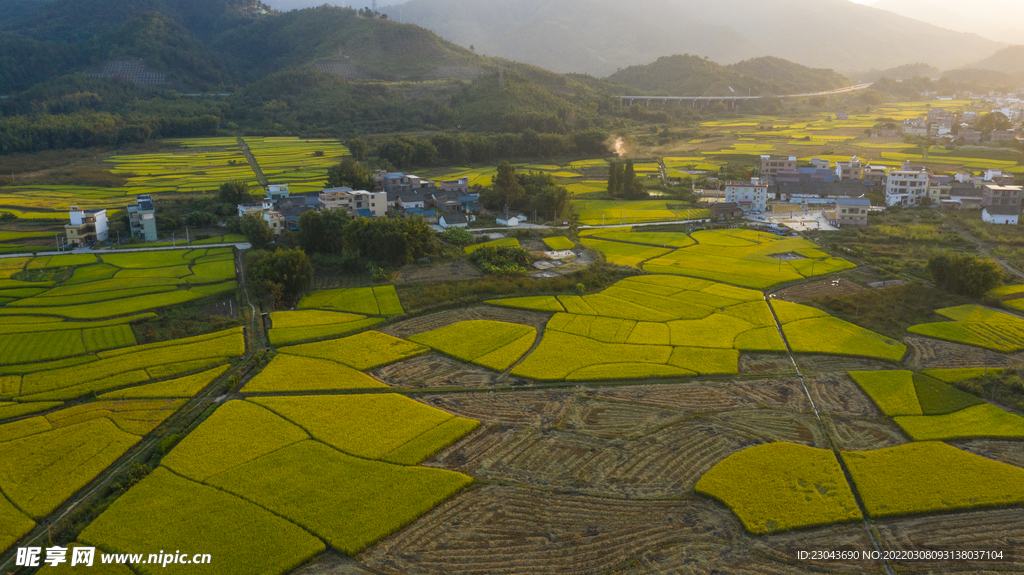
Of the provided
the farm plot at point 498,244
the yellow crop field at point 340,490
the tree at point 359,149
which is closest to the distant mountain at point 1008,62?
the tree at point 359,149

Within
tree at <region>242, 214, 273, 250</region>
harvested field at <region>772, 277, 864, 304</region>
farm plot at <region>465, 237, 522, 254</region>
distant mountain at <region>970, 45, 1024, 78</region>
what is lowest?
harvested field at <region>772, 277, 864, 304</region>

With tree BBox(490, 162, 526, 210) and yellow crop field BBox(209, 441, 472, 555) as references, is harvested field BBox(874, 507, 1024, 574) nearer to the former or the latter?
yellow crop field BBox(209, 441, 472, 555)

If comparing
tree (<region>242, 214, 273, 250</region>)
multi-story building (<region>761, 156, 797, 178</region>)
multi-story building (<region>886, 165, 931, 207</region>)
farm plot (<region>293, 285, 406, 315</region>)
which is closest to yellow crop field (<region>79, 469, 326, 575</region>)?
farm plot (<region>293, 285, 406, 315</region>)

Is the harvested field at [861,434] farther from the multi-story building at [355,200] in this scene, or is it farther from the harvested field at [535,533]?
the multi-story building at [355,200]

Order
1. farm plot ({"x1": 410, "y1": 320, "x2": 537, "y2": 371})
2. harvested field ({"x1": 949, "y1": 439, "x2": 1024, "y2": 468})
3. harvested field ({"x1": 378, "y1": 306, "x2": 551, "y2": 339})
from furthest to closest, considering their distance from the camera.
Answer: harvested field ({"x1": 378, "y1": 306, "x2": 551, "y2": 339})
farm plot ({"x1": 410, "y1": 320, "x2": 537, "y2": 371})
harvested field ({"x1": 949, "y1": 439, "x2": 1024, "y2": 468})

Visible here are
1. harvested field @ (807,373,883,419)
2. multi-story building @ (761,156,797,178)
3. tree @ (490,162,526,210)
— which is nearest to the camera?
harvested field @ (807,373,883,419)

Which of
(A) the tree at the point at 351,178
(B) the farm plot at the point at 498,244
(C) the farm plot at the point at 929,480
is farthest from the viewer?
(A) the tree at the point at 351,178

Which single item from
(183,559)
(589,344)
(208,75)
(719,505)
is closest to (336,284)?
(589,344)

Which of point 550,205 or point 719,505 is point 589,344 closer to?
point 719,505
